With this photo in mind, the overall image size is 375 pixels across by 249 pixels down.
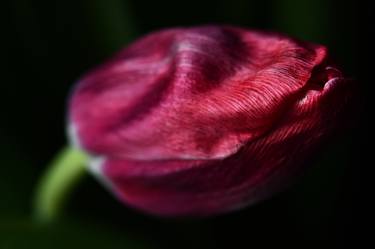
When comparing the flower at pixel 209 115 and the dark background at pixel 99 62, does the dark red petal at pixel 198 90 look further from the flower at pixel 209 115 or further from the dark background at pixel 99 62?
the dark background at pixel 99 62

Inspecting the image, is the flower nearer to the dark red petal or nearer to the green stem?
the dark red petal

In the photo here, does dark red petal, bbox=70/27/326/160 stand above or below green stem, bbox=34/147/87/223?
above

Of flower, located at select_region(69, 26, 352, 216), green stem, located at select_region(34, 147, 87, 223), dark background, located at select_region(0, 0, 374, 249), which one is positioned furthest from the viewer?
dark background, located at select_region(0, 0, 374, 249)

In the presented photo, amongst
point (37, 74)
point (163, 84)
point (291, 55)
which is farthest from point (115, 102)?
point (37, 74)

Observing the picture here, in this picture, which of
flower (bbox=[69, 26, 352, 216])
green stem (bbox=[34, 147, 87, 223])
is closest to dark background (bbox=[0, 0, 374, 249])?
green stem (bbox=[34, 147, 87, 223])

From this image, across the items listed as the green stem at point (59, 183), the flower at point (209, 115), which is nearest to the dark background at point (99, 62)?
the green stem at point (59, 183)

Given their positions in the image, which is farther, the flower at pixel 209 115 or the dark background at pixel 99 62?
the dark background at pixel 99 62

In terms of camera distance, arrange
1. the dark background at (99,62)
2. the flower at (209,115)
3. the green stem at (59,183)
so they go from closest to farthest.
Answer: the flower at (209,115) → the green stem at (59,183) → the dark background at (99,62)
